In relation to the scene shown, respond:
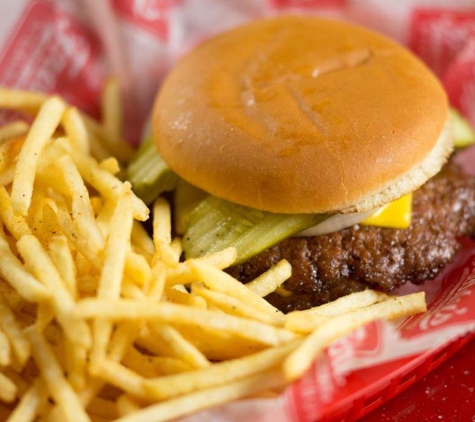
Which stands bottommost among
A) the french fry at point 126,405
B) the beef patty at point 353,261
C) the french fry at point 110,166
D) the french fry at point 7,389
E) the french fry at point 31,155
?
the beef patty at point 353,261

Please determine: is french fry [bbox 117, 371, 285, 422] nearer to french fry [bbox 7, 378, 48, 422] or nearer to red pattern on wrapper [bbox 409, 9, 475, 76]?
french fry [bbox 7, 378, 48, 422]

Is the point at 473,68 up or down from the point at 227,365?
down

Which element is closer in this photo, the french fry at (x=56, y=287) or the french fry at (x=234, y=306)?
the french fry at (x=56, y=287)

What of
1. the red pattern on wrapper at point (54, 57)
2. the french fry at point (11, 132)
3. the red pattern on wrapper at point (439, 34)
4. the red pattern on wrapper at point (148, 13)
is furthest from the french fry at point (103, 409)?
the red pattern on wrapper at point (439, 34)

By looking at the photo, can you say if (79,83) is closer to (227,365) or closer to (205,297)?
(205,297)

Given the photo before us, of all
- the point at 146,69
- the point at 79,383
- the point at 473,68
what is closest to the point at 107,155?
the point at 146,69

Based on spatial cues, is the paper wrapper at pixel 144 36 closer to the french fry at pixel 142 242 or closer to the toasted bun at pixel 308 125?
the toasted bun at pixel 308 125

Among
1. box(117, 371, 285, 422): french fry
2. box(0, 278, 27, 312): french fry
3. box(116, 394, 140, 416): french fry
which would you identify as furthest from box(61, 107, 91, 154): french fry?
box(117, 371, 285, 422): french fry

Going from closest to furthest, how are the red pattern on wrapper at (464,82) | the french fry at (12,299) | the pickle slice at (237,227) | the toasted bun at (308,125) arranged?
the french fry at (12,299) < the toasted bun at (308,125) < the pickle slice at (237,227) < the red pattern on wrapper at (464,82)
